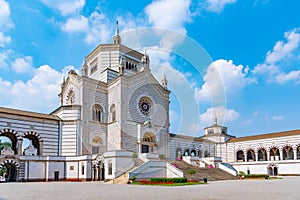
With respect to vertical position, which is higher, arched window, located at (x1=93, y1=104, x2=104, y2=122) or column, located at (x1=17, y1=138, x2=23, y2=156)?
A: arched window, located at (x1=93, y1=104, x2=104, y2=122)

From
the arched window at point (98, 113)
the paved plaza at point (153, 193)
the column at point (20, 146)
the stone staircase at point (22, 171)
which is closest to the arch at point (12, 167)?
the stone staircase at point (22, 171)

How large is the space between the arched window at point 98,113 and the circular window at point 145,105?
19.2ft

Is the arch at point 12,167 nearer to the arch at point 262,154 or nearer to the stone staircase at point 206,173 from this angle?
the stone staircase at point 206,173

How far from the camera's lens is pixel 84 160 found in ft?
117

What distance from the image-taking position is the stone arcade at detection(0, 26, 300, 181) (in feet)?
110

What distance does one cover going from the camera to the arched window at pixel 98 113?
135 feet

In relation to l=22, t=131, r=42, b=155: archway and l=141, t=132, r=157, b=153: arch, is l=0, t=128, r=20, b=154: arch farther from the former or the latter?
l=141, t=132, r=157, b=153: arch

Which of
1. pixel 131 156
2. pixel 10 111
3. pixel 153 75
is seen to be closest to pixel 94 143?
pixel 131 156

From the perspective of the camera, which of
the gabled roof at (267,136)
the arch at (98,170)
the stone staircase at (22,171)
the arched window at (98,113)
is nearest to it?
the stone staircase at (22,171)

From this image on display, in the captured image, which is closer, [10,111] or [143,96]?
[10,111]

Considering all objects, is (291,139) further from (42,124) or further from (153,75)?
(42,124)

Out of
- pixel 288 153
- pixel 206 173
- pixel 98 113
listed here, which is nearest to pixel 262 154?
pixel 288 153

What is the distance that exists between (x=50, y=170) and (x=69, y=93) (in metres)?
13.5

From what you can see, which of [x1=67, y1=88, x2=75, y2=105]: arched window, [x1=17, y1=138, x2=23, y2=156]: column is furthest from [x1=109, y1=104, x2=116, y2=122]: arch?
[x1=17, y1=138, x2=23, y2=156]: column
